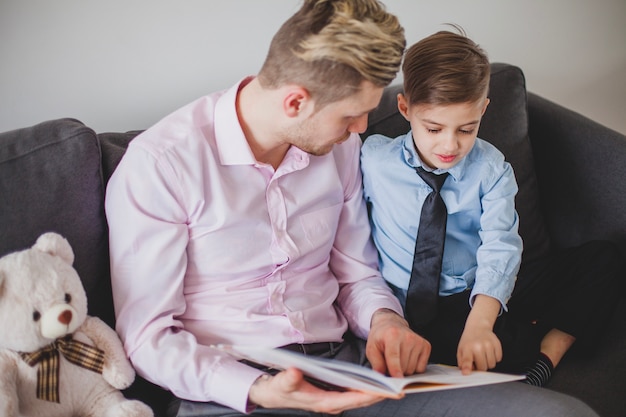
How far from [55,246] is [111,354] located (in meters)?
0.23

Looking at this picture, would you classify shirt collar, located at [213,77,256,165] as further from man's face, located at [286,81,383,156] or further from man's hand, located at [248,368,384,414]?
man's hand, located at [248,368,384,414]

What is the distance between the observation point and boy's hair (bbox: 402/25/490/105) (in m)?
1.31

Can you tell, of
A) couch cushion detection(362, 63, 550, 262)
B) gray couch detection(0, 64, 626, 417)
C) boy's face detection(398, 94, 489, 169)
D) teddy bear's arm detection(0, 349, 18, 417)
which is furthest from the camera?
couch cushion detection(362, 63, 550, 262)

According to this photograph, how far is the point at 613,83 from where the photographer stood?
2291 millimetres

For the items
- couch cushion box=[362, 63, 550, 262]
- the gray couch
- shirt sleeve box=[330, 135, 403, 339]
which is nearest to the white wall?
the gray couch

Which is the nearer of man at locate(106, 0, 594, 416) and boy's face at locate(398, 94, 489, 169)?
man at locate(106, 0, 594, 416)

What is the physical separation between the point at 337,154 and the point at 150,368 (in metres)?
0.63

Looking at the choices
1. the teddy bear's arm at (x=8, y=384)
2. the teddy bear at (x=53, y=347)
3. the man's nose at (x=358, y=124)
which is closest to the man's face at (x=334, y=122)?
the man's nose at (x=358, y=124)

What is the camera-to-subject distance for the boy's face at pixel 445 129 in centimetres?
132

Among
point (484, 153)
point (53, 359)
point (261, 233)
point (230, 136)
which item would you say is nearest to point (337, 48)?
point (230, 136)

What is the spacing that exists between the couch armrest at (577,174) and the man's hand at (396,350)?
74 centimetres

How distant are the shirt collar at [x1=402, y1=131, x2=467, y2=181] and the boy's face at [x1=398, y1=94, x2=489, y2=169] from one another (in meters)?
0.02

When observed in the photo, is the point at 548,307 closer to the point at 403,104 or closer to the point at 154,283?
the point at 403,104

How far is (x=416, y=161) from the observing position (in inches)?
56.8
